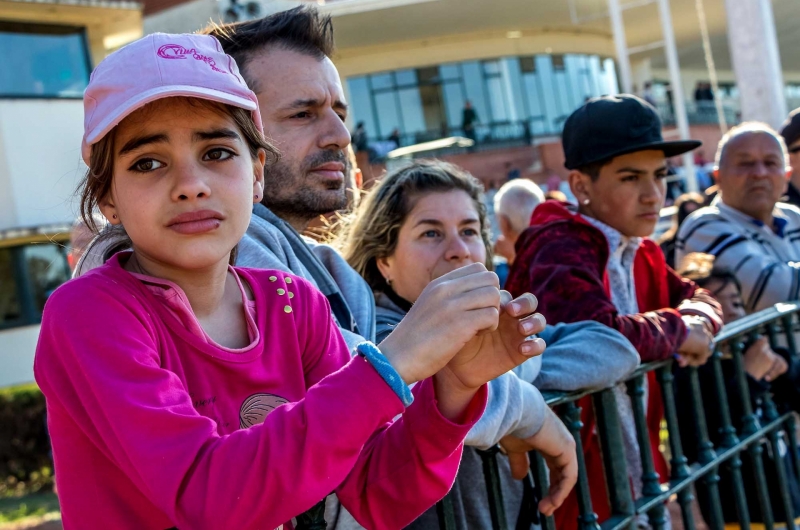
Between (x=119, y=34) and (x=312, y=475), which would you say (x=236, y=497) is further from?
(x=119, y=34)

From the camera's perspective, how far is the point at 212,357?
1.56m

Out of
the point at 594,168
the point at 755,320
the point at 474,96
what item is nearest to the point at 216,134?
the point at 594,168

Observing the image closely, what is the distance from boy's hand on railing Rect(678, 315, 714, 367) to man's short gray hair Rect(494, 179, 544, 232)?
296 cm

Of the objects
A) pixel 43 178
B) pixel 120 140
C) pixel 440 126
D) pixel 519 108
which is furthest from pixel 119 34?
pixel 120 140

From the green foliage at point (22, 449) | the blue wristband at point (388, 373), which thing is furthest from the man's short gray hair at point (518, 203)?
the green foliage at point (22, 449)

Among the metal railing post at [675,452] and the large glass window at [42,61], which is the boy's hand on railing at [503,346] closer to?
the metal railing post at [675,452]

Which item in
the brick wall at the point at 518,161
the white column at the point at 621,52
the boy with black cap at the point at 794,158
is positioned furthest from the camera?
the brick wall at the point at 518,161

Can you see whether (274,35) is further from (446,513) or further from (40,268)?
(40,268)

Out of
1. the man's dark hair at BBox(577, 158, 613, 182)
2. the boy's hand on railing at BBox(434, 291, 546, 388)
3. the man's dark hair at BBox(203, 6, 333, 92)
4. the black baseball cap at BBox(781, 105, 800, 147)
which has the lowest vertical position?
the boy's hand on railing at BBox(434, 291, 546, 388)

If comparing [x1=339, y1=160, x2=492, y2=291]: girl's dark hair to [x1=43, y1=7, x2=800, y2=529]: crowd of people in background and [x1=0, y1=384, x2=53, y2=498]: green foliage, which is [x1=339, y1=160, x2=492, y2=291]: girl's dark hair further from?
[x1=0, y1=384, x2=53, y2=498]: green foliage

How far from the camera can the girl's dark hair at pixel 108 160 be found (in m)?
1.64

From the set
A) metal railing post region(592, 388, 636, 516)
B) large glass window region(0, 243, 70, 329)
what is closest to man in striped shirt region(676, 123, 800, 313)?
metal railing post region(592, 388, 636, 516)

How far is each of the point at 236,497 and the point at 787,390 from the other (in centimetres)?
300

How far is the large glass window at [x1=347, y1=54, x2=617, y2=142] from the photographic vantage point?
94.1 ft
